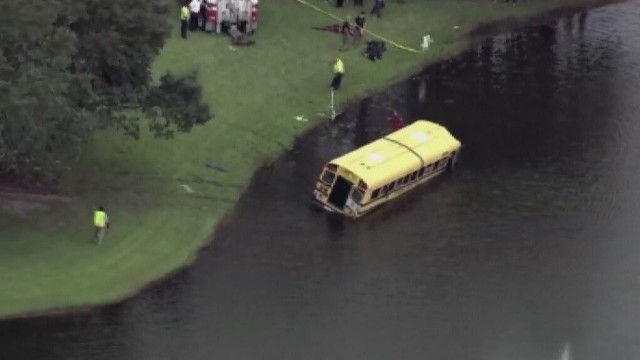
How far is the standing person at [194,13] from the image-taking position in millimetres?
85250

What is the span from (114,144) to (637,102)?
30.9 metres

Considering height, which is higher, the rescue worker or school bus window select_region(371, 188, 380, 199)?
the rescue worker

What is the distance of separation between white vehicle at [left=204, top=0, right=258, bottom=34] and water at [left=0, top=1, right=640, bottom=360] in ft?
35.6

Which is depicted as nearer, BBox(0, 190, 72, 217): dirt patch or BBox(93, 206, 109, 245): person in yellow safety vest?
BBox(93, 206, 109, 245): person in yellow safety vest

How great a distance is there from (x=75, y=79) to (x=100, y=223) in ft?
20.1

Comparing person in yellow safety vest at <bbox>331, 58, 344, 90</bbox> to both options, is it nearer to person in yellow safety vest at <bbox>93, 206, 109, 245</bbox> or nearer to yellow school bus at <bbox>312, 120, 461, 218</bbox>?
yellow school bus at <bbox>312, 120, 461, 218</bbox>

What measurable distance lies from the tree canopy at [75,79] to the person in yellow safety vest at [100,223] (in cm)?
257

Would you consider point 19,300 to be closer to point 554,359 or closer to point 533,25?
point 554,359

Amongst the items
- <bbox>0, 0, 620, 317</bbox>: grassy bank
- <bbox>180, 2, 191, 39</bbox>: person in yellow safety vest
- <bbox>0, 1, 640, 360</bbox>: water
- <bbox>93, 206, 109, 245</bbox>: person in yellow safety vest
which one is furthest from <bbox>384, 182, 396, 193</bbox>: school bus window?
<bbox>180, 2, 191, 39</bbox>: person in yellow safety vest

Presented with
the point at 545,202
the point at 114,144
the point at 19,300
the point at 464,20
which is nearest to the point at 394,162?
the point at 545,202

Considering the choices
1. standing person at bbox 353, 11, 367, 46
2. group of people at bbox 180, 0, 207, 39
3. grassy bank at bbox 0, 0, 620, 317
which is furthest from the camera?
standing person at bbox 353, 11, 367, 46

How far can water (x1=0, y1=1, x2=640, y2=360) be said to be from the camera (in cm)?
5362

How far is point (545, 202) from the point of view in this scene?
66.6 meters

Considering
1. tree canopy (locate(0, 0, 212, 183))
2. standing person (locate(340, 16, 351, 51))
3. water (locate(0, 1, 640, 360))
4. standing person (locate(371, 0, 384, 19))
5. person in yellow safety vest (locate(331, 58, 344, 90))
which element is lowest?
water (locate(0, 1, 640, 360))
